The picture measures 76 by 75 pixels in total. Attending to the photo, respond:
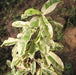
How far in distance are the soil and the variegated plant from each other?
1163 millimetres

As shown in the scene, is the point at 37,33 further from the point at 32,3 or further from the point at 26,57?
the point at 32,3

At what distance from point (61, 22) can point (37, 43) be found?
1981 millimetres

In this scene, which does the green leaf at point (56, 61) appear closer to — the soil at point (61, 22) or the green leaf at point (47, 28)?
the green leaf at point (47, 28)

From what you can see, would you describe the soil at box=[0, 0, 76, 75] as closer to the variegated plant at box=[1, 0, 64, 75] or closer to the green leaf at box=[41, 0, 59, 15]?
the variegated plant at box=[1, 0, 64, 75]

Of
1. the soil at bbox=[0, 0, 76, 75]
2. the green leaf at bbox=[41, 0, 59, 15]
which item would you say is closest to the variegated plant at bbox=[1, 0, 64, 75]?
the green leaf at bbox=[41, 0, 59, 15]

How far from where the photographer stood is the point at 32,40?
1440 mm

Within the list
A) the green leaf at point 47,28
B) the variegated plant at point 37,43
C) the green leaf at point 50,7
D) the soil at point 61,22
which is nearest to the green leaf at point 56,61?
the variegated plant at point 37,43

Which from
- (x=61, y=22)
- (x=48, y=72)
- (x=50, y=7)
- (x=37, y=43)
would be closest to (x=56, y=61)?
(x=48, y=72)

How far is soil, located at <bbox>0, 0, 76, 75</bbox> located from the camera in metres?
2.88

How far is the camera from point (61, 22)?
328cm

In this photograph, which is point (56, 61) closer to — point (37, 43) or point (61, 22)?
point (37, 43)

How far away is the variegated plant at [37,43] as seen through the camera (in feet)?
4.00

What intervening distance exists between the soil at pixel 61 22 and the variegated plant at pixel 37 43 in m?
1.16

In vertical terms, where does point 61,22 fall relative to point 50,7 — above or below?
below
